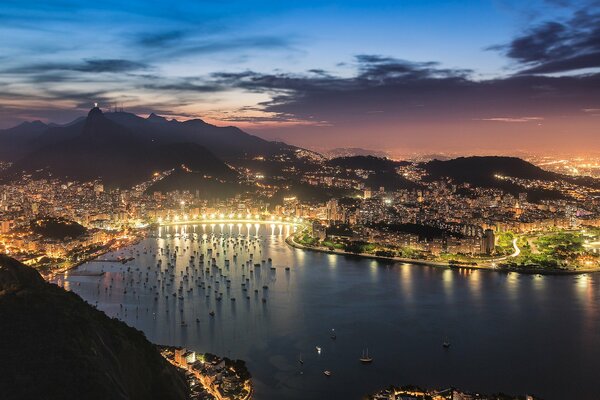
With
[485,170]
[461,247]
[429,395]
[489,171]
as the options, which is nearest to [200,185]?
[485,170]

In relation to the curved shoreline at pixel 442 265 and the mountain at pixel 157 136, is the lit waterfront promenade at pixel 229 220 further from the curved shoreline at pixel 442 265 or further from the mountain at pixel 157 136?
the mountain at pixel 157 136

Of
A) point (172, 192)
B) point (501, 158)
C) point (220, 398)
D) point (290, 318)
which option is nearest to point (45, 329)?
point (220, 398)

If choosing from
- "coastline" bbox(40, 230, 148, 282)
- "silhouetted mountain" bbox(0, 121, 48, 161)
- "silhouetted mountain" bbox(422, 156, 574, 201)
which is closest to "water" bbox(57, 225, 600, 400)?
"coastline" bbox(40, 230, 148, 282)

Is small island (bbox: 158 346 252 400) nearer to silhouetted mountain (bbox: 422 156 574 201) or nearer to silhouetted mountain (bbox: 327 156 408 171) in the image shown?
silhouetted mountain (bbox: 422 156 574 201)

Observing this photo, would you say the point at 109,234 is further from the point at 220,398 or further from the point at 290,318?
the point at 220,398

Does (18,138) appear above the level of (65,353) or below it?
above

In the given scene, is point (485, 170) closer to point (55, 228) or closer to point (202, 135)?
point (55, 228)
